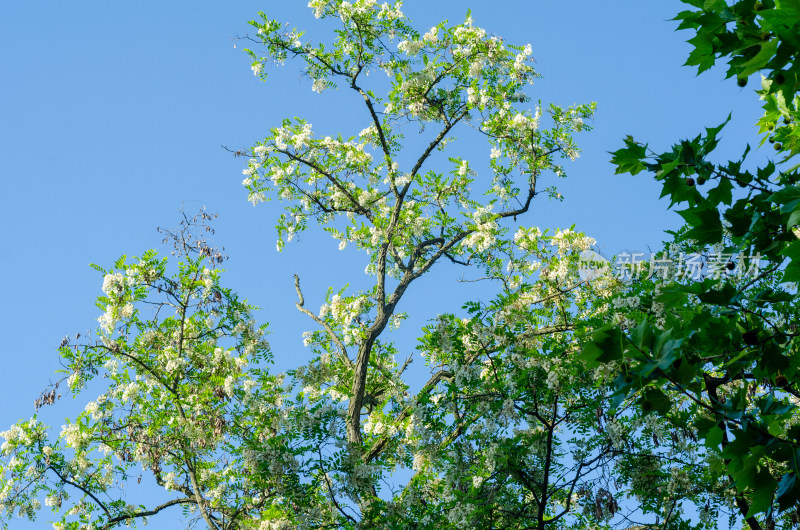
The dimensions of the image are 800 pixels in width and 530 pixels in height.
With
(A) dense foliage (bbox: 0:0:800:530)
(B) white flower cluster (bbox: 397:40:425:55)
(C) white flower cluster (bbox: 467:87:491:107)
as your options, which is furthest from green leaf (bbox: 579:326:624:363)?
(B) white flower cluster (bbox: 397:40:425:55)

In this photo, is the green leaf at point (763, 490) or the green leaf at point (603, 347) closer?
the green leaf at point (603, 347)

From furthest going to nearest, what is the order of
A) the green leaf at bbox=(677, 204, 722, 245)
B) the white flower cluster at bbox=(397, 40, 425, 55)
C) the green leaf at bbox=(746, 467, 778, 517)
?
the white flower cluster at bbox=(397, 40, 425, 55) → the green leaf at bbox=(677, 204, 722, 245) → the green leaf at bbox=(746, 467, 778, 517)

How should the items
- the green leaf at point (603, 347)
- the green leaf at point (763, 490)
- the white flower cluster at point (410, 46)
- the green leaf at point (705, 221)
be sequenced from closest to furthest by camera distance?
the green leaf at point (603, 347)
the green leaf at point (763, 490)
the green leaf at point (705, 221)
the white flower cluster at point (410, 46)

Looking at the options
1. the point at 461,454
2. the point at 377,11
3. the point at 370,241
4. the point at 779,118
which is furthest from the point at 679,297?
the point at 377,11

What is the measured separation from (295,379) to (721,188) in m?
9.67

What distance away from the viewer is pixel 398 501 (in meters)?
8.70

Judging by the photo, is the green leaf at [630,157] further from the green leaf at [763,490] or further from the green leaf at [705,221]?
the green leaf at [763,490]

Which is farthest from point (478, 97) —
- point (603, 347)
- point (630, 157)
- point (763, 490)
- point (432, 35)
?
point (603, 347)

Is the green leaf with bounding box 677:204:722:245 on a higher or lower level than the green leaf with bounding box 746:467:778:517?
higher

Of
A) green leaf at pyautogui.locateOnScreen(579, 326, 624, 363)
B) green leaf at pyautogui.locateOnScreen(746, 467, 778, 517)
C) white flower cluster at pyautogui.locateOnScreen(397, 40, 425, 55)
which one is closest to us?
green leaf at pyautogui.locateOnScreen(579, 326, 624, 363)

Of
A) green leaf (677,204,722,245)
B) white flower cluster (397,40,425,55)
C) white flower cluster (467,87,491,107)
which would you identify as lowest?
green leaf (677,204,722,245)

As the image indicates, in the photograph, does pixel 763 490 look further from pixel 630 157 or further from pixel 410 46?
pixel 410 46

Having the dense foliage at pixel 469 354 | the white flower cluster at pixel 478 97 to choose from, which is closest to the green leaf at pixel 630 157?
the dense foliage at pixel 469 354

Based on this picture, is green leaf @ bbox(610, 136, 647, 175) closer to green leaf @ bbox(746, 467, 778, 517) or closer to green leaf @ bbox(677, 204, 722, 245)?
green leaf @ bbox(677, 204, 722, 245)
